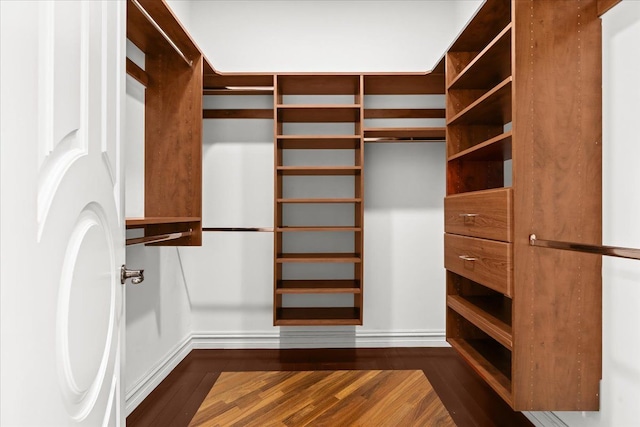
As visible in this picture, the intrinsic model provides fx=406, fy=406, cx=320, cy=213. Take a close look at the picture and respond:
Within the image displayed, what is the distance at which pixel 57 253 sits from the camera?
2.26ft

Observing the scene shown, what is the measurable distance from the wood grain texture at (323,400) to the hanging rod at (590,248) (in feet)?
3.46

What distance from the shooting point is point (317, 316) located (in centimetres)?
283

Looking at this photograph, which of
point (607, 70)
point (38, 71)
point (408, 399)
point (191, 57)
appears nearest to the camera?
point (38, 71)

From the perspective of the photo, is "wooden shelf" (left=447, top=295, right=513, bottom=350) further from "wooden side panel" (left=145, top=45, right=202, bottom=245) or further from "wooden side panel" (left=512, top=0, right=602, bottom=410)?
"wooden side panel" (left=145, top=45, right=202, bottom=245)

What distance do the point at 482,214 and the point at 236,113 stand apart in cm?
195

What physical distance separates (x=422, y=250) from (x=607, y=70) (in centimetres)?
181

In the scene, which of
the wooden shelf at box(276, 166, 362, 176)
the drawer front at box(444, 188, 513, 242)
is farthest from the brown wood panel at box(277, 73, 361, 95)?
the drawer front at box(444, 188, 513, 242)

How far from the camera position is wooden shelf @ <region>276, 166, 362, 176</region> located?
2.67 metres

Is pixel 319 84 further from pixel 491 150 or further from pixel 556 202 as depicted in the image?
pixel 556 202

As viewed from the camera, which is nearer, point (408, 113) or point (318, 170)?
point (318, 170)


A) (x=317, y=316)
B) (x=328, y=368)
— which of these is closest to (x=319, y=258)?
(x=317, y=316)

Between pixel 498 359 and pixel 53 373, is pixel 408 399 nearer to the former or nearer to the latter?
pixel 498 359

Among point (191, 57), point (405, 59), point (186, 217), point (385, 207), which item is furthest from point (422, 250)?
point (191, 57)

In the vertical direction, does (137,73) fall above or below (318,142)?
above
